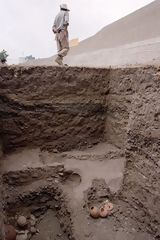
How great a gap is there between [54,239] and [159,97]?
95.9 inches

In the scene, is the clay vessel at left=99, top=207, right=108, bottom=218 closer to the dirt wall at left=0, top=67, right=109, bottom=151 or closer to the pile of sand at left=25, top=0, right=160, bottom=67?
the dirt wall at left=0, top=67, right=109, bottom=151

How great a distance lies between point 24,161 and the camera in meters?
5.08

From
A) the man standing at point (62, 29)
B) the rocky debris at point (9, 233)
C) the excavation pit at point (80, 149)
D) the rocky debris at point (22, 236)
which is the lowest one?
the rocky debris at point (22, 236)

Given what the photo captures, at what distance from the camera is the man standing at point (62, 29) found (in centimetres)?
655

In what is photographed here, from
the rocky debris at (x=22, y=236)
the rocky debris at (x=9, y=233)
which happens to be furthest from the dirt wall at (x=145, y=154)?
the rocky debris at (x=9, y=233)

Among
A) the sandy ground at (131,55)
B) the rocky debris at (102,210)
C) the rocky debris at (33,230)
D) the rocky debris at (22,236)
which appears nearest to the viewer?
the rocky debris at (22,236)

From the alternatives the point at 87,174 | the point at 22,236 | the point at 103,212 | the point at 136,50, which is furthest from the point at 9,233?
the point at 136,50

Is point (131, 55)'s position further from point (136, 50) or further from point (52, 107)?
point (52, 107)

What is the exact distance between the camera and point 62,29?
6.57 meters

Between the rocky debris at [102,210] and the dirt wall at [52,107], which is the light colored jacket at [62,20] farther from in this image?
the rocky debris at [102,210]

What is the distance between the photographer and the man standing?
655 centimetres

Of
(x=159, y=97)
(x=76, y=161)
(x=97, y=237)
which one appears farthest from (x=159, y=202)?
(x=76, y=161)

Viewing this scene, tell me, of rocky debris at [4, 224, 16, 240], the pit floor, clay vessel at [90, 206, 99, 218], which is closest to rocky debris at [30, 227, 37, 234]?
rocky debris at [4, 224, 16, 240]

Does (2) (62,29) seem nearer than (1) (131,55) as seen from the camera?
Yes
